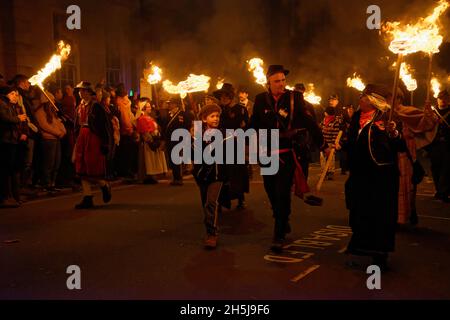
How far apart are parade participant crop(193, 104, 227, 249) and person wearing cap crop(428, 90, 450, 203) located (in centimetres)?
495

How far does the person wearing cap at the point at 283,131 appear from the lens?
5.80 m

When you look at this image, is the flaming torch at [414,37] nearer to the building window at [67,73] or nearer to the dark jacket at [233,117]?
the dark jacket at [233,117]

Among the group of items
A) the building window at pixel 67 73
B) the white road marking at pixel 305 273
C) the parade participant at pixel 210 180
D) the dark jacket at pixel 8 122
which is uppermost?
the building window at pixel 67 73

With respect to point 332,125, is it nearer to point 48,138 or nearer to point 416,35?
point 48,138

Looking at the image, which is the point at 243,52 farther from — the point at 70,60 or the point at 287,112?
the point at 287,112

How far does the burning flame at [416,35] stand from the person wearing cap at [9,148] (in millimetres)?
6063

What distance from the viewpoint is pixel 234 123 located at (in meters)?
8.58

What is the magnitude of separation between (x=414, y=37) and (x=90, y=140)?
203 inches

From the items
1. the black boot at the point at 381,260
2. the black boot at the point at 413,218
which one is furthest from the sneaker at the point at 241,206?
the black boot at the point at 381,260

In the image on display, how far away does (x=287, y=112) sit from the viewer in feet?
19.4

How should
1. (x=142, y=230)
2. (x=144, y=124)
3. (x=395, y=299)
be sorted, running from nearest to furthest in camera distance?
(x=395, y=299), (x=142, y=230), (x=144, y=124)

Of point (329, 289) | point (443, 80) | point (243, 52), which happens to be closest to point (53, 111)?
point (329, 289)

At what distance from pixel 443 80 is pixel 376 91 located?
20.3 metres

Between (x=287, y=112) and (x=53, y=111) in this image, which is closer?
(x=287, y=112)
